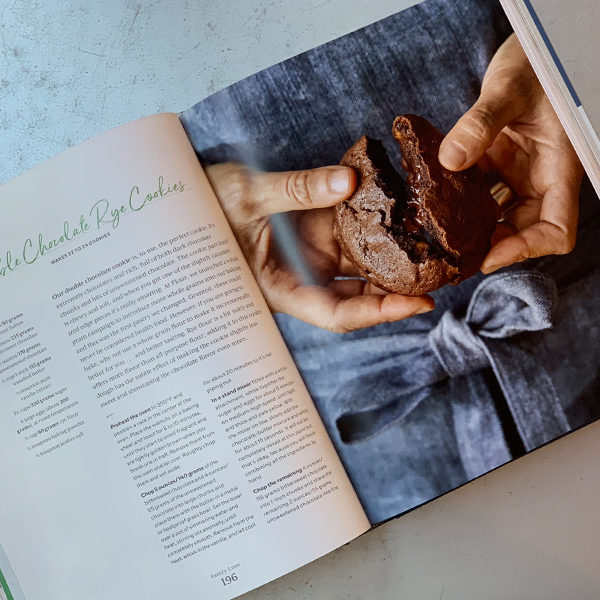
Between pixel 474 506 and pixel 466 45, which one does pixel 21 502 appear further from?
pixel 466 45

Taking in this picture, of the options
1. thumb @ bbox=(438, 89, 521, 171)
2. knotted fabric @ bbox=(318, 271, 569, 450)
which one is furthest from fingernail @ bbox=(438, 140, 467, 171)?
knotted fabric @ bbox=(318, 271, 569, 450)

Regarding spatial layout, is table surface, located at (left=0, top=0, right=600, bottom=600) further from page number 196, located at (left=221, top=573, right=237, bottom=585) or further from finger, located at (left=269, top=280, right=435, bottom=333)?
finger, located at (left=269, top=280, right=435, bottom=333)

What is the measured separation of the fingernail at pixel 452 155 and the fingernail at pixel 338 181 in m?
0.09

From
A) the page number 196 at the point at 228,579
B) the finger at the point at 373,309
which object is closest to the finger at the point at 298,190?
the finger at the point at 373,309

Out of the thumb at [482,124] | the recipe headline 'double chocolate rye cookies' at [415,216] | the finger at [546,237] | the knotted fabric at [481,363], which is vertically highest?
the thumb at [482,124]

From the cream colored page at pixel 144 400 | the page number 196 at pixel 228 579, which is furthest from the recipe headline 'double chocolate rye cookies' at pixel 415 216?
the page number 196 at pixel 228 579

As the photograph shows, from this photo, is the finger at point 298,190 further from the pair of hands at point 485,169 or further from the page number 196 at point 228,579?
the page number 196 at point 228,579

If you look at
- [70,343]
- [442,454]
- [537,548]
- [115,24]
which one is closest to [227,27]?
[115,24]

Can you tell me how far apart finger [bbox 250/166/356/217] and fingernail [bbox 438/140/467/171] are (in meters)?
0.09

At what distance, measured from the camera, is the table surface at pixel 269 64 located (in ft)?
2.30

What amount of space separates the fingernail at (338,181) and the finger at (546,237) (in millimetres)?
158

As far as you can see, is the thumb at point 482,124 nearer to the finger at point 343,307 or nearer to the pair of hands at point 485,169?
the pair of hands at point 485,169

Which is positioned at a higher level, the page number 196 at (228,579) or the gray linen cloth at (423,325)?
the gray linen cloth at (423,325)

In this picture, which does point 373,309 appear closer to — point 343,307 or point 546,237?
point 343,307
